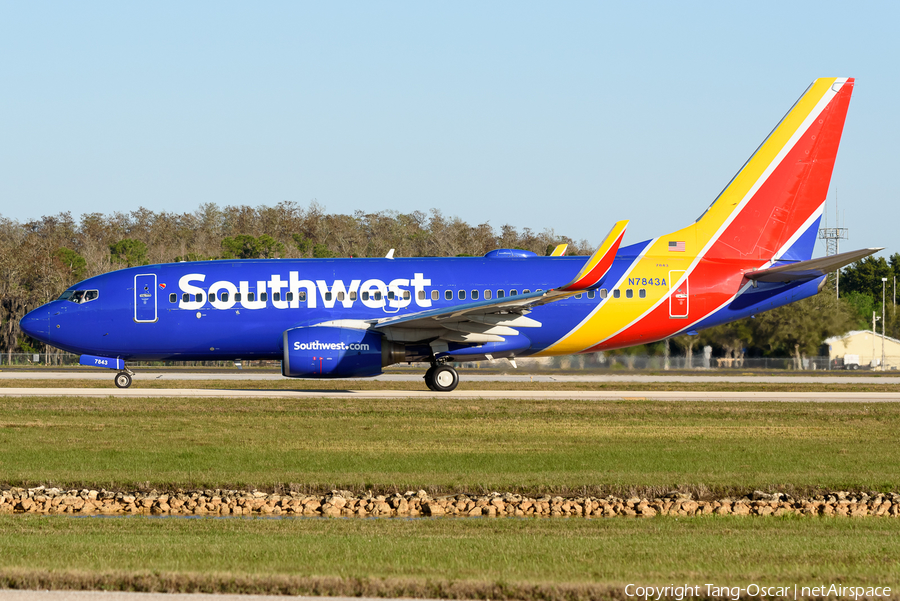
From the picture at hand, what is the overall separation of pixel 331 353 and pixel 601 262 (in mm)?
7850

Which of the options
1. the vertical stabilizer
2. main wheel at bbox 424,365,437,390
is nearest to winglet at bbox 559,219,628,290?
the vertical stabilizer

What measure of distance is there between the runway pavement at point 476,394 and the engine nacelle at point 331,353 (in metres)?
0.76

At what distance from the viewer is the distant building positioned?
5203 centimetres

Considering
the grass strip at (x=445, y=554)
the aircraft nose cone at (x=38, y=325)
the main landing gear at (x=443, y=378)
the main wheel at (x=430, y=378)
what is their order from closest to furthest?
the grass strip at (x=445, y=554) → the main landing gear at (x=443, y=378) → the main wheel at (x=430, y=378) → the aircraft nose cone at (x=38, y=325)

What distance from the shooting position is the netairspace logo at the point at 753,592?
23.5 feet

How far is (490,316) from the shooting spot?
91.5 ft

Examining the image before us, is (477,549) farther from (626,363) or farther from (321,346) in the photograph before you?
(626,363)

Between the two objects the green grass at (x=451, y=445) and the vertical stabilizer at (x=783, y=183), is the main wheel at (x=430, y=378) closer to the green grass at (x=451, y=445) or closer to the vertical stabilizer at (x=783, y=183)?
the green grass at (x=451, y=445)

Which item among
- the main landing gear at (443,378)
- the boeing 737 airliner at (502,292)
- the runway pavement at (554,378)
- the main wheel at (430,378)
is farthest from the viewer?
the runway pavement at (554,378)

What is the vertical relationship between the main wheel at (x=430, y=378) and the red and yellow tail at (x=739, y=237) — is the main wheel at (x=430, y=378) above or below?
below

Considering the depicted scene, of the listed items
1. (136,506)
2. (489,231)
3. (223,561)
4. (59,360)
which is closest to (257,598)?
(223,561)

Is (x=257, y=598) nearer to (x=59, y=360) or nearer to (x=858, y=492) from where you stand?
(x=858, y=492)

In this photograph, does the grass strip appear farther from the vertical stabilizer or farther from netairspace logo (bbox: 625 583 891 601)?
the vertical stabilizer

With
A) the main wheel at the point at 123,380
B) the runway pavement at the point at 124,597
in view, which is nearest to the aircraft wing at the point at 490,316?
the main wheel at the point at 123,380
